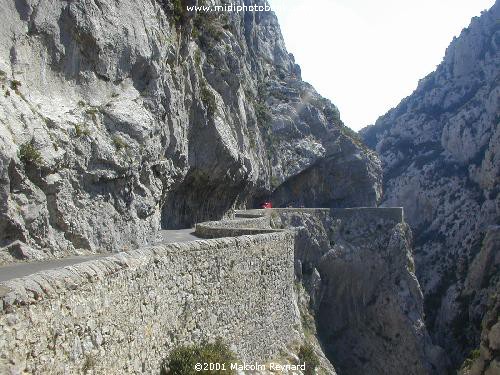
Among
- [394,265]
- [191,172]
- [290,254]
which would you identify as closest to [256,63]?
[394,265]

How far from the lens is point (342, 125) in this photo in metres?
72.2

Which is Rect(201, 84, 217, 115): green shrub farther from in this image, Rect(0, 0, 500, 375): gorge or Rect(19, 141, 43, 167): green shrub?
Rect(19, 141, 43, 167): green shrub

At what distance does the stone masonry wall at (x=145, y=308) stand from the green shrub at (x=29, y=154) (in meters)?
6.49

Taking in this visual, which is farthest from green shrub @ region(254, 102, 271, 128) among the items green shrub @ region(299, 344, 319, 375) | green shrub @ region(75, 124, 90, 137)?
green shrub @ region(75, 124, 90, 137)

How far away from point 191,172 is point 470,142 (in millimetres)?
65094

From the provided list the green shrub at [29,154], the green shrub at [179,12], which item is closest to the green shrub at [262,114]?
the green shrub at [179,12]

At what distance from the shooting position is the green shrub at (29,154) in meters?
16.0

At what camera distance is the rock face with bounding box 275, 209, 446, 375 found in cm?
4594

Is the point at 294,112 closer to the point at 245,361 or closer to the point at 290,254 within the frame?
the point at 290,254

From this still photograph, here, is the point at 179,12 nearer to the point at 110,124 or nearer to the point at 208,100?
the point at 208,100

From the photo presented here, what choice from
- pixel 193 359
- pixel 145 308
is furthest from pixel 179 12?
pixel 145 308

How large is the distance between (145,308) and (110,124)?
12.9 metres

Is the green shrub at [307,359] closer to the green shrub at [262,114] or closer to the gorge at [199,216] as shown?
the gorge at [199,216]

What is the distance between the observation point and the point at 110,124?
70.8ft
